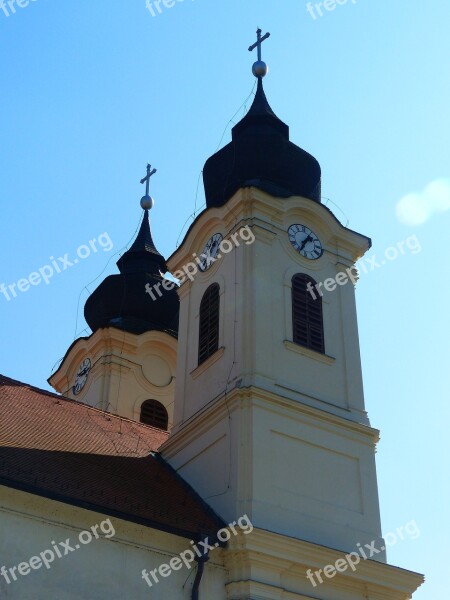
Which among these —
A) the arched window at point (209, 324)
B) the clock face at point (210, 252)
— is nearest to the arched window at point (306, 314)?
the arched window at point (209, 324)

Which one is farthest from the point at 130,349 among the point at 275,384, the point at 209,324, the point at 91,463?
the point at 91,463

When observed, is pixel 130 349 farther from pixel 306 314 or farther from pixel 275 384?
pixel 275 384

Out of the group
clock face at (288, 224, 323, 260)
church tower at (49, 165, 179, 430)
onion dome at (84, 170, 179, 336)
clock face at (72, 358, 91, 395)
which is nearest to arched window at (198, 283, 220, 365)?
clock face at (288, 224, 323, 260)

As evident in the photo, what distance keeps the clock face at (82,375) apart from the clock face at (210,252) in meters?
6.34

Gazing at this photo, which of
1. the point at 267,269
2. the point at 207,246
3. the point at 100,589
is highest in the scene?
the point at 207,246

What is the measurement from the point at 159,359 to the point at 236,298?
749 centimetres

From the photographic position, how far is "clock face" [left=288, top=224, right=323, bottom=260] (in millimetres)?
18703

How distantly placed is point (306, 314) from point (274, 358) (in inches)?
62.2

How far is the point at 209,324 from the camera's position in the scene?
1828cm

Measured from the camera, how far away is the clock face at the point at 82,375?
965 inches

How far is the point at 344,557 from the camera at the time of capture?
591 inches

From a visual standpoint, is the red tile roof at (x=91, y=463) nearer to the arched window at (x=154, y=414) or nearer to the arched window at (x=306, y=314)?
the arched window at (x=306, y=314)

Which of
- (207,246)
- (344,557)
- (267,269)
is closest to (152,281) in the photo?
(207,246)

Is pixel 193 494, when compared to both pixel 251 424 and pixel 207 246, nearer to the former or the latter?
pixel 251 424
